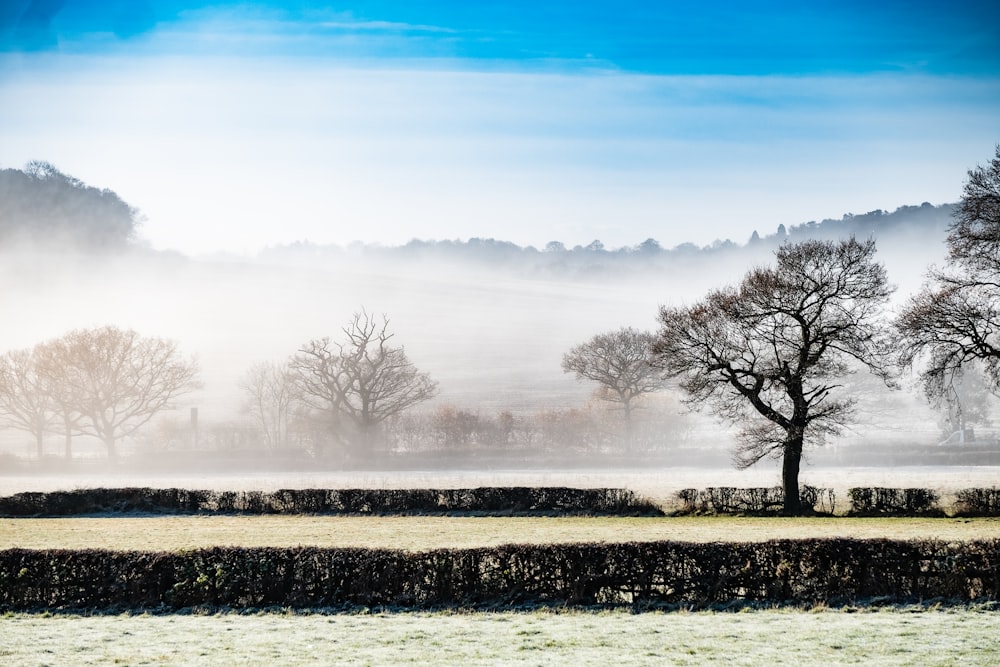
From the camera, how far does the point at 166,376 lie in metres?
92.3

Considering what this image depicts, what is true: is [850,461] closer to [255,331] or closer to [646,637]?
[646,637]

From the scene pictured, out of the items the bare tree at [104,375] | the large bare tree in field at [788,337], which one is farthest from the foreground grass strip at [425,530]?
the bare tree at [104,375]

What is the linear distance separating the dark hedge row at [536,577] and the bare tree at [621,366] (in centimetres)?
6610

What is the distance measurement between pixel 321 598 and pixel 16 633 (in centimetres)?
546

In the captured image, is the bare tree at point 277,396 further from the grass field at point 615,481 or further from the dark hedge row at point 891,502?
the dark hedge row at point 891,502

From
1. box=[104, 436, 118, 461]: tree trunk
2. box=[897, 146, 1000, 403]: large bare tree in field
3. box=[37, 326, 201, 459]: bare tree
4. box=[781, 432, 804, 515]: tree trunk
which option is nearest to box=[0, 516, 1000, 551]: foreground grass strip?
box=[781, 432, 804, 515]: tree trunk

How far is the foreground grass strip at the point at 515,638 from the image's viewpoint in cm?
1402

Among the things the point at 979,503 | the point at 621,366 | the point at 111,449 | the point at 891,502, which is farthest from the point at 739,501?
the point at 111,449

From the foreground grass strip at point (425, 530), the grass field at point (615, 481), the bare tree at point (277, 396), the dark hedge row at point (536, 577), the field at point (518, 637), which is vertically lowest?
the grass field at point (615, 481)

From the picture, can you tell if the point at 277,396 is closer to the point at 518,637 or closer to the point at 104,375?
the point at 104,375

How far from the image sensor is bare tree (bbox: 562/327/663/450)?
8575 cm

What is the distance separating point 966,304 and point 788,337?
7481 mm

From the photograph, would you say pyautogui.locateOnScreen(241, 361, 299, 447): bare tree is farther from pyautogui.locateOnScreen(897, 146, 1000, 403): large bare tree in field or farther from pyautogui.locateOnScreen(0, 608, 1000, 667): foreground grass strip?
pyautogui.locateOnScreen(0, 608, 1000, 667): foreground grass strip

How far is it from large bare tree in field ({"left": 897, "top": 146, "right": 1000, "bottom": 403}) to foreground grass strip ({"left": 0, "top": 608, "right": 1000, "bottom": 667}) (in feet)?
83.2
